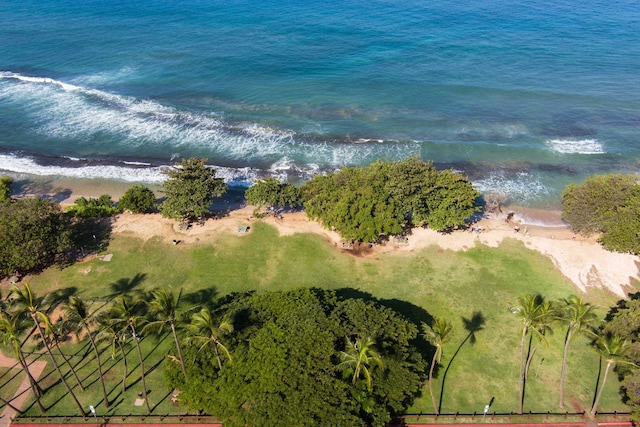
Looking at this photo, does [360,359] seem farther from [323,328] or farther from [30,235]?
[30,235]

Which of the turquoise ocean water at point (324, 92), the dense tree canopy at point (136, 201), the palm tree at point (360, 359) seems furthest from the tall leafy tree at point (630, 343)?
the dense tree canopy at point (136, 201)

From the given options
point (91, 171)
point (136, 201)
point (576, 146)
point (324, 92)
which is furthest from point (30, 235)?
point (576, 146)

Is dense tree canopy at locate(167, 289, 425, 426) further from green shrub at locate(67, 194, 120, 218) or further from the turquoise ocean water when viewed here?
the turquoise ocean water

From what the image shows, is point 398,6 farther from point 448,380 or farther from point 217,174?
point 448,380

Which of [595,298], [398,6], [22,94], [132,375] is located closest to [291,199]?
[132,375]

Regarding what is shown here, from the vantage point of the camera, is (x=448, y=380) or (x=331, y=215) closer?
(x=448, y=380)

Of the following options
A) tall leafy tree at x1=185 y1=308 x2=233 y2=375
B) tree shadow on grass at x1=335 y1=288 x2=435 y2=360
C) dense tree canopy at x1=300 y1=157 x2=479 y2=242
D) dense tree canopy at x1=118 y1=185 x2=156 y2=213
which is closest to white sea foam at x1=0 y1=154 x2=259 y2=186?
dense tree canopy at x1=118 y1=185 x2=156 y2=213
